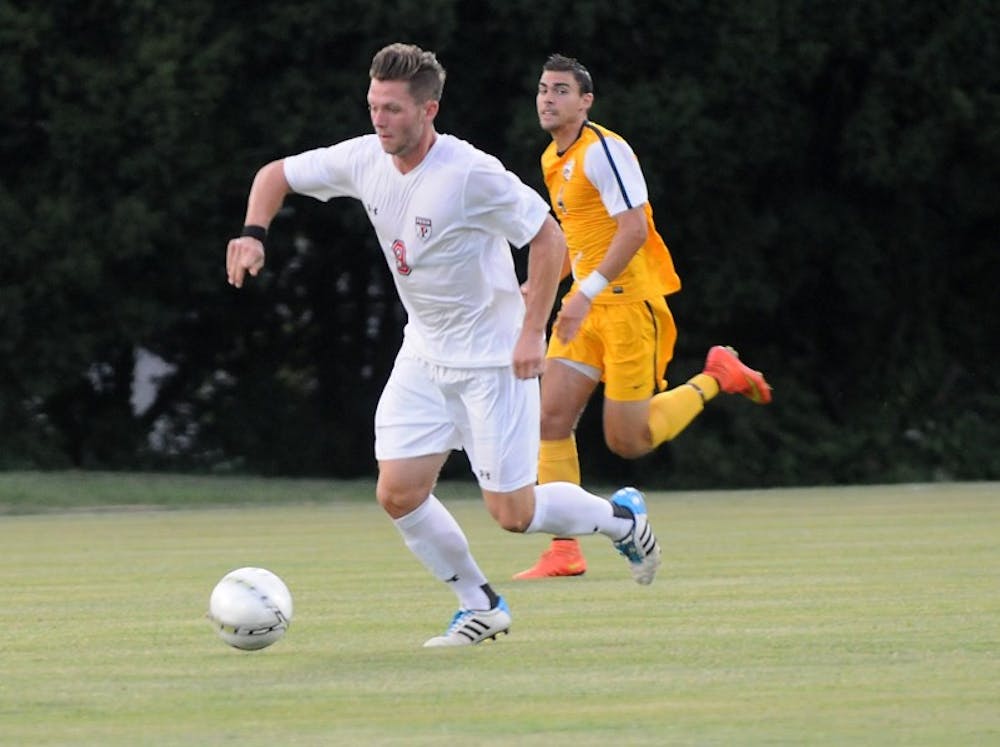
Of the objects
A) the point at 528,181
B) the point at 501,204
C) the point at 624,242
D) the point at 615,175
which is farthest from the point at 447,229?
the point at 528,181

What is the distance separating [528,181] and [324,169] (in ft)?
57.3

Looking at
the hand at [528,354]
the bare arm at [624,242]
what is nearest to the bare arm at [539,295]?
the hand at [528,354]

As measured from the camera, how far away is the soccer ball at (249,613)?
8445 millimetres

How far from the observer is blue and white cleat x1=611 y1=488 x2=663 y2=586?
33.3 feet

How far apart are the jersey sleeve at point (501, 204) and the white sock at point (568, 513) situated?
1173 millimetres

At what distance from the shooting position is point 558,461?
12.3m

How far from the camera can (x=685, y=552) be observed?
1411 cm

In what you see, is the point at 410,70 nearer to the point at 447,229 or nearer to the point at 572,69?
the point at 447,229

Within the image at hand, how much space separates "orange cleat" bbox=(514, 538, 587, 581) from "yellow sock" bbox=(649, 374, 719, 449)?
41.9 inches

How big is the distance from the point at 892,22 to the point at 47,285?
384 inches

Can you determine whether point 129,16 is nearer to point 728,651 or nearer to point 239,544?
point 239,544

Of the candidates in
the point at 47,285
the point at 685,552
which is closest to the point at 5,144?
the point at 47,285

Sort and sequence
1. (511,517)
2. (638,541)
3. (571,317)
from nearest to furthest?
(511,517) < (571,317) < (638,541)

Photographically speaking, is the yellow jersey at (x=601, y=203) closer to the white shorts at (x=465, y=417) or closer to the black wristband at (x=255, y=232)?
the white shorts at (x=465, y=417)
